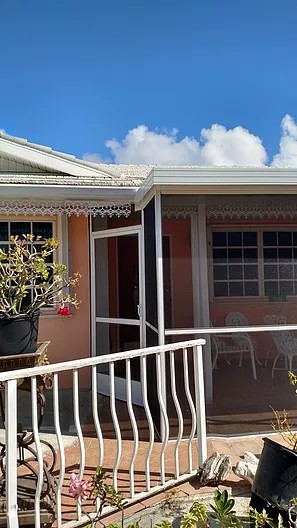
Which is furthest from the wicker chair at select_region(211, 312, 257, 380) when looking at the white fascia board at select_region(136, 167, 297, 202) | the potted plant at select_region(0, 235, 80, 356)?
the potted plant at select_region(0, 235, 80, 356)

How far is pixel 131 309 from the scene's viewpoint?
6395 mm

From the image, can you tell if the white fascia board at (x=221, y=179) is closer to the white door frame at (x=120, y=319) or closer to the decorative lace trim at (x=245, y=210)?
the decorative lace trim at (x=245, y=210)

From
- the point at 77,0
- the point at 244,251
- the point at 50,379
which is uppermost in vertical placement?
the point at 77,0

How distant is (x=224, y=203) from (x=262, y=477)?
308 cm

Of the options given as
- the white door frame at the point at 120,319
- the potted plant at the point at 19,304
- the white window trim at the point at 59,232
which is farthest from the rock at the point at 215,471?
the white window trim at the point at 59,232

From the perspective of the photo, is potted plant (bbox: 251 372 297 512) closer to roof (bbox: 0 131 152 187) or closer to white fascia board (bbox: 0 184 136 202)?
white fascia board (bbox: 0 184 136 202)

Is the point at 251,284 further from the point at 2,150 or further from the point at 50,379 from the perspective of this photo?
the point at 2,150

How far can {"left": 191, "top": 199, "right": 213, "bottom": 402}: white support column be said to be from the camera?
16.7 ft

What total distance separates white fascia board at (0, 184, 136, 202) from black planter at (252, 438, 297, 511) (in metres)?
4.05

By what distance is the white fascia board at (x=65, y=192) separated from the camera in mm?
5848

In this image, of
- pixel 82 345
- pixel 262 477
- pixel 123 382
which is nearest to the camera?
pixel 262 477

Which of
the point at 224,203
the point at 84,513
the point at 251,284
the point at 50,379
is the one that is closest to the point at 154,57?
the point at 224,203

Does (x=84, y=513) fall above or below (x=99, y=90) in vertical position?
A: below

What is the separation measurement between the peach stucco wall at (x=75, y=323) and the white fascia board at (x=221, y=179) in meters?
2.61
